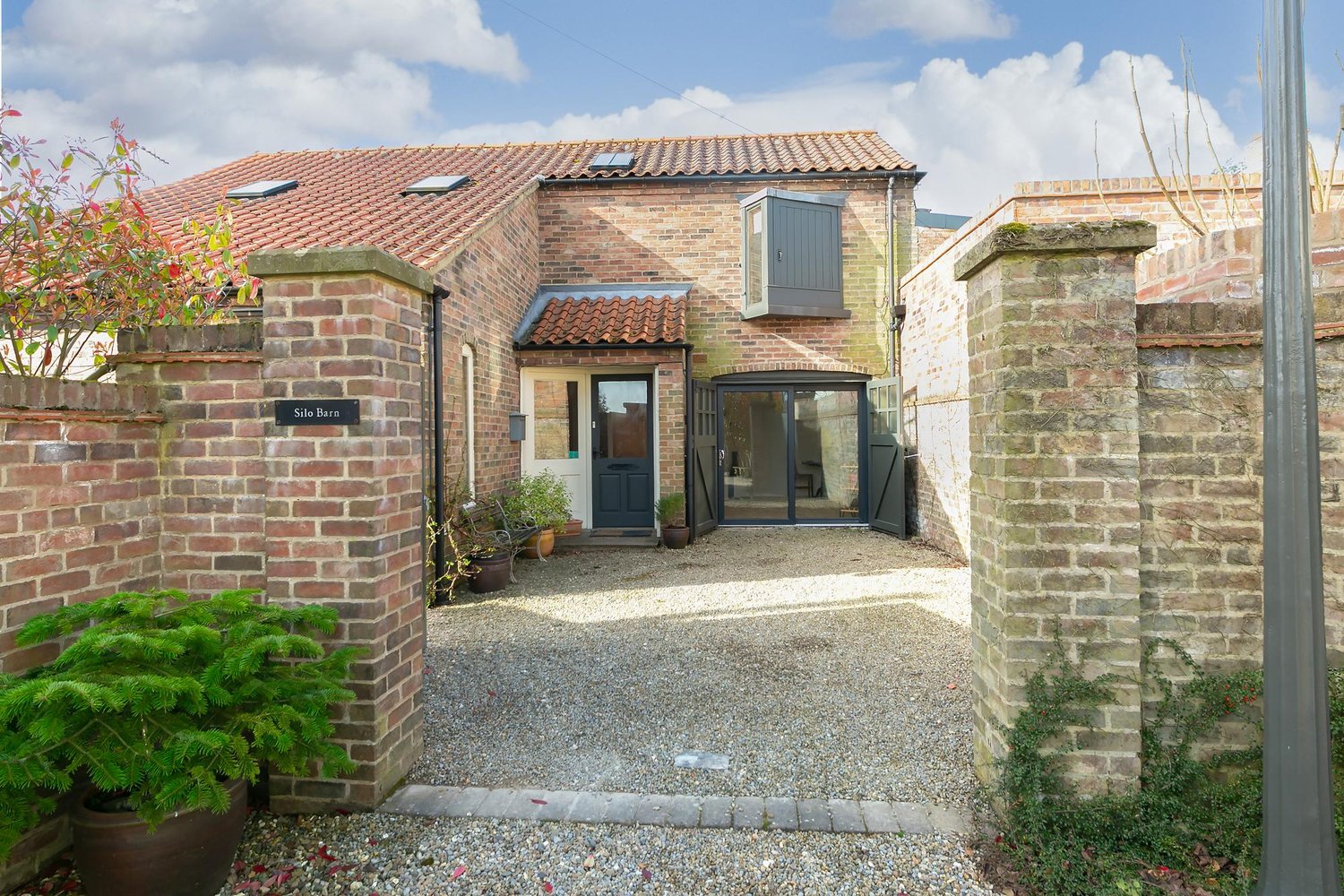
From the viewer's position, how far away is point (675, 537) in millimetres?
8617

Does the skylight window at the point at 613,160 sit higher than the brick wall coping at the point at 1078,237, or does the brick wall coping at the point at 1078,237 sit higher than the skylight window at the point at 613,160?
the skylight window at the point at 613,160

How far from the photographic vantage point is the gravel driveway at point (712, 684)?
2875 mm

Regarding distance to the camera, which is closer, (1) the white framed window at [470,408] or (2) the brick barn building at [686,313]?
(1) the white framed window at [470,408]

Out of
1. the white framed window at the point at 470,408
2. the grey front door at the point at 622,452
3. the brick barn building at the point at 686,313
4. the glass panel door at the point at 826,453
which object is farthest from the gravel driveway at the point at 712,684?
the glass panel door at the point at 826,453

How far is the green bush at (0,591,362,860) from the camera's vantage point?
168 cm

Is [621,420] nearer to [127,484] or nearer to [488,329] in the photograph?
[488,329]

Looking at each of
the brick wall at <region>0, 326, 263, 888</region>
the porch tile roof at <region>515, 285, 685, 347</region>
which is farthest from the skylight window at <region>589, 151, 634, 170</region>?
the brick wall at <region>0, 326, 263, 888</region>

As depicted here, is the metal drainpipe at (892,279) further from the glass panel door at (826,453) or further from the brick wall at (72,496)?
the brick wall at (72,496)

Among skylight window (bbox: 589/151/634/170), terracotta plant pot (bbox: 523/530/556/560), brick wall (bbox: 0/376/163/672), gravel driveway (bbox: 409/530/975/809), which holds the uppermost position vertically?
skylight window (bbox: 589/151/634/170)

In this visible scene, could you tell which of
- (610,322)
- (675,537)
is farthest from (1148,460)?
(610,322)

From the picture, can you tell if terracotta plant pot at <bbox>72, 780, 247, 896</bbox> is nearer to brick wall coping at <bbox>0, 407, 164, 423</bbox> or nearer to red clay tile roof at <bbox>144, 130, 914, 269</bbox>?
brick wall coping at <bbox>0, 407, 164, 423</bbox>

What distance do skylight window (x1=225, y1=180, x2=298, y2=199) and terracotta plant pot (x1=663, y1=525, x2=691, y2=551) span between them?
728 cm

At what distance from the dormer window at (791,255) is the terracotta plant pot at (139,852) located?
8515 mm

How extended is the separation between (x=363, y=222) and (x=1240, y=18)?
7677 mm
